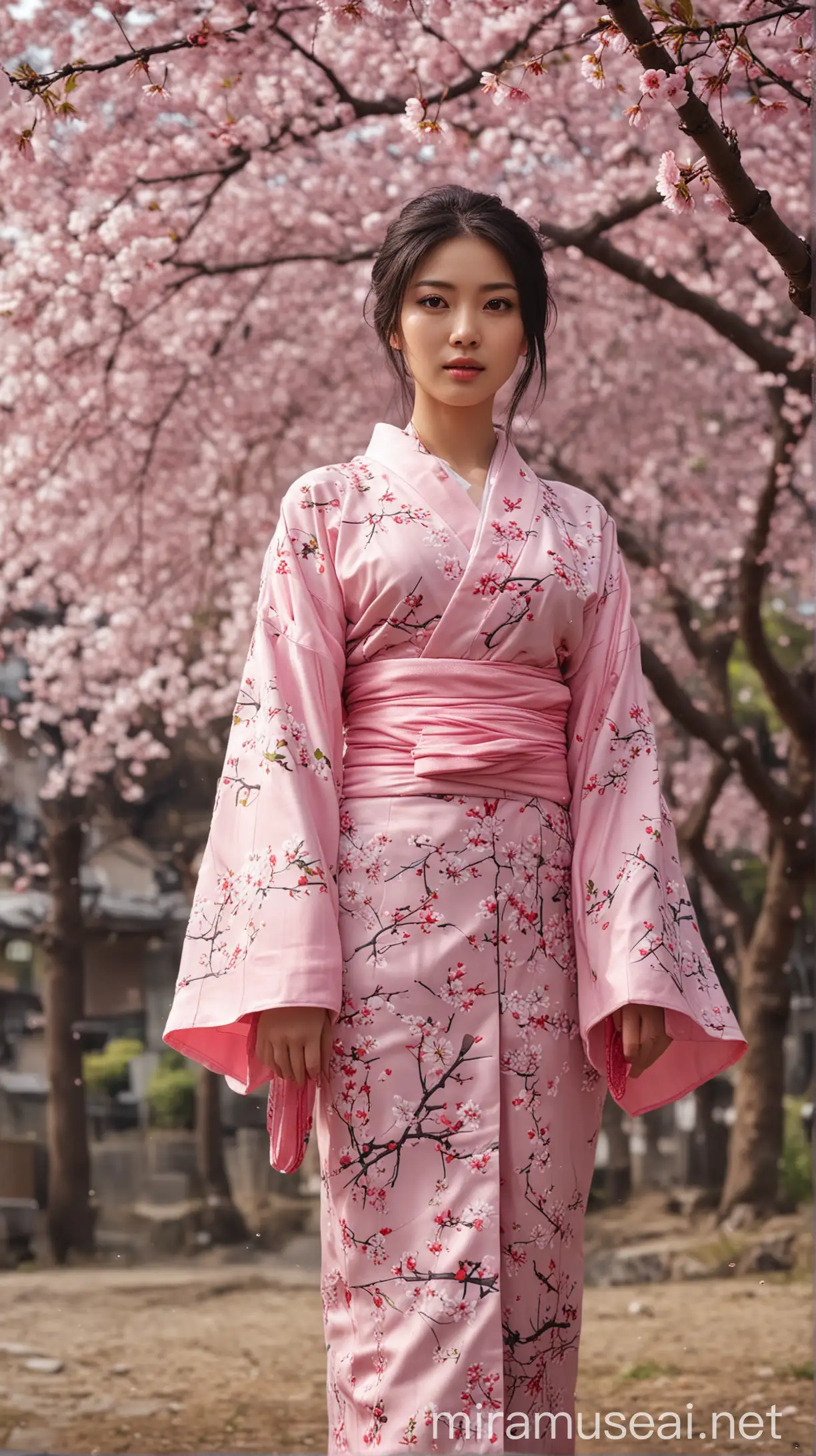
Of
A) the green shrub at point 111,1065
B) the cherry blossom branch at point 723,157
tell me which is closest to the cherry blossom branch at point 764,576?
the green shrub at point 111,1065

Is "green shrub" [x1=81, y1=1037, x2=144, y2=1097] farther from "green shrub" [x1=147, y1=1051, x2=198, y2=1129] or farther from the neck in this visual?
the neck

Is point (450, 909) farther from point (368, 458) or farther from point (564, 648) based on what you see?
point (368, 458)

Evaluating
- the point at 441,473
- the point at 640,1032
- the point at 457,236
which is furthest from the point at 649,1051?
the point at 457,236

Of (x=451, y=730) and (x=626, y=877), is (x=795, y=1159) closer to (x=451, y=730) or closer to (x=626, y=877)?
(x=626, y=877)

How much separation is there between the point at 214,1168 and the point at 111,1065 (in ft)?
1.84

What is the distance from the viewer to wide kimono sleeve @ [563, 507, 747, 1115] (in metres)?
2.03

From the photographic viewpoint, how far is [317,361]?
5527mm

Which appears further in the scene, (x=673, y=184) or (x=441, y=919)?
(x=673, y=184)

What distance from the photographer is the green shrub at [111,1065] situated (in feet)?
18.3

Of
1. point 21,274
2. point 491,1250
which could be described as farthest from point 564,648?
point 21,274

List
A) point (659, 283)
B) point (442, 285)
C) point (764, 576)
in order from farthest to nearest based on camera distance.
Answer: point (764, 576) → point (659, 283) → point (442, 285)

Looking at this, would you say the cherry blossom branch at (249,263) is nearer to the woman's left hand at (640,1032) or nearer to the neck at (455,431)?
the neck at (455,431)

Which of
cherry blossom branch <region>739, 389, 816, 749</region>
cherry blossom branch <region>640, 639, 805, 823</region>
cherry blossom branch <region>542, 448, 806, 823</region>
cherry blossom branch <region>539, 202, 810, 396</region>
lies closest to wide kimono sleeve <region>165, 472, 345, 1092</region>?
cherry blossom branch <region>539, 202, 810, 396</region>

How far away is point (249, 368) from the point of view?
5.43 meters
